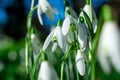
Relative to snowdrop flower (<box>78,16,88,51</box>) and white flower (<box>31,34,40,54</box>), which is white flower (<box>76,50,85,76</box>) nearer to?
snowdrop flower (<box>78,16,88,51</box>)

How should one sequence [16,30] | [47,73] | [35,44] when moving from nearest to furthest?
[47,73], [35,44], [16,30]

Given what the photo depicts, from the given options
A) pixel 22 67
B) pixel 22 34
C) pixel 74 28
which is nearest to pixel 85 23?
pixel 74 28

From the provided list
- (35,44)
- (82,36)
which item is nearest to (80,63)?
(82,36)

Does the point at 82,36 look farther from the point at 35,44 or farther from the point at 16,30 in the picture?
the point at 16,30

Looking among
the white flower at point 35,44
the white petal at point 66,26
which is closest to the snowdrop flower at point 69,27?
the white petal at point 66,26

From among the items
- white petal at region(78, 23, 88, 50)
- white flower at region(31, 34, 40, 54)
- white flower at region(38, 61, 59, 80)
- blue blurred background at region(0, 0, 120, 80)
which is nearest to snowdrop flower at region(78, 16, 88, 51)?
white petal at region(78, 23, 88, 50)

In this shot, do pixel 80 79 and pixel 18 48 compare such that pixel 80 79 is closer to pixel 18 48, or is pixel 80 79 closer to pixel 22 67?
pixel 22 67
